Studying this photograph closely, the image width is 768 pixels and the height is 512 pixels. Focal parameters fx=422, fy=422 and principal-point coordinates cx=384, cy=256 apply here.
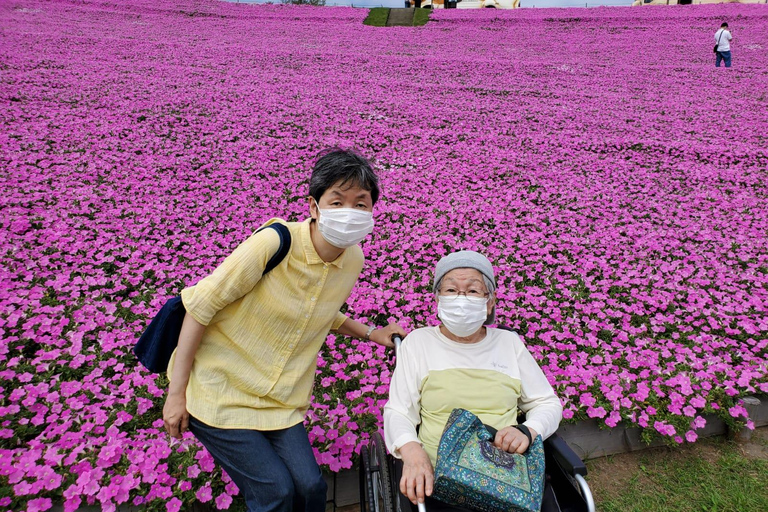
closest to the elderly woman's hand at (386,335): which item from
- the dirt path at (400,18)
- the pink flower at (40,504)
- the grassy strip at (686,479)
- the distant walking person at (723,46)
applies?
the grassy strip at (686,479)

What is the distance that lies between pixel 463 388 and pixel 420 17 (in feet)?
107

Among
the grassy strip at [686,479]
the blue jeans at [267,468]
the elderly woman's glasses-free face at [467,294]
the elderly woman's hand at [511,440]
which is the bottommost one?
the grassy strip at [686,479]

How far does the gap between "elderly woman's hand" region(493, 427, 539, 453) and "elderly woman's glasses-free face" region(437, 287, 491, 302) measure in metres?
0.58

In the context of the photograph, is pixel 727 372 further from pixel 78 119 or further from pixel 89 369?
pixel 78 119

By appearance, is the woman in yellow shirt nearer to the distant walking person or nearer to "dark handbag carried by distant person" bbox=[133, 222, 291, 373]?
"dark handbag carried by distant person" bbox=[133, 222, 291, 373]

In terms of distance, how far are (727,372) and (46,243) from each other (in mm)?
6429

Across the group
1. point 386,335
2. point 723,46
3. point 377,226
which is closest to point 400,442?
point 386,335

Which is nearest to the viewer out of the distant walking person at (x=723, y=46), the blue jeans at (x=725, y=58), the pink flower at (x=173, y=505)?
the pink flower at (x=173, y=505)

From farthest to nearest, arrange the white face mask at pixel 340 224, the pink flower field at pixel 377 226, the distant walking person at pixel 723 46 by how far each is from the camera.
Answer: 1. the distant walking person at pixel 723 46
2. the pink flower field at pixel 377 226
3. the white face mask at pixel 340 224

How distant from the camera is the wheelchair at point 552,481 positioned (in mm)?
1704

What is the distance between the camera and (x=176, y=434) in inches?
68.2

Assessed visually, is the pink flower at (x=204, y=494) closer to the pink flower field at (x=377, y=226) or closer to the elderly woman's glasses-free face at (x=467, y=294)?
the pink flower field at (x=377, y=226)

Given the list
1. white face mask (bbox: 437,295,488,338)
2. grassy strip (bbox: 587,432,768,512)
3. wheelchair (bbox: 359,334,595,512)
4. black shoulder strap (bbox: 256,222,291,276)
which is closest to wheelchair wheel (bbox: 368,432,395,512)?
wheelchair (bbox: 359,334,595,512)

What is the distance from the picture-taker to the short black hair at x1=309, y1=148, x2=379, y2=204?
1.76m
